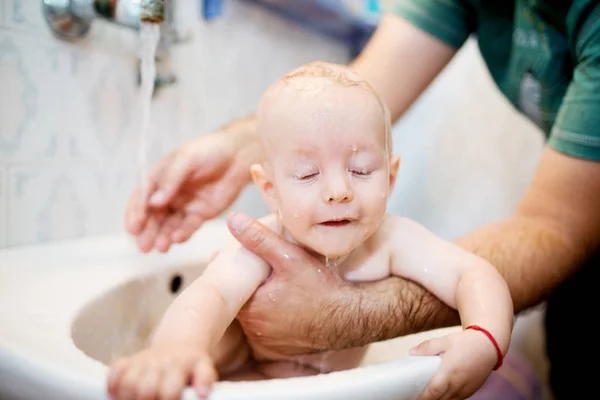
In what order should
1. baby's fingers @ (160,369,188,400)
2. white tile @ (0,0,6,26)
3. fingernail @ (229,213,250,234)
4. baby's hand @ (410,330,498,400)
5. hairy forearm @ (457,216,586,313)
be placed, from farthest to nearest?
white tile @ (0,0,6,26)
hairy forearm @ (457,216,586,313)
fingernail @ (229,213,250,234)
baby's hand @ (410,330,498,400)
baby's fingers @ (160,369,188,400)

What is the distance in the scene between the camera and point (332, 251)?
62cm

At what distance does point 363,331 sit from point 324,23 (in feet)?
3.83

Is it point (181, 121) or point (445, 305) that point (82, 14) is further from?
point (445, 305)

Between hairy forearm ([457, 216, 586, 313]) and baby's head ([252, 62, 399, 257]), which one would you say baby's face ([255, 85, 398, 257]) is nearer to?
baby's head ([252, 62, 399, 257])

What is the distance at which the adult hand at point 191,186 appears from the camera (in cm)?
91

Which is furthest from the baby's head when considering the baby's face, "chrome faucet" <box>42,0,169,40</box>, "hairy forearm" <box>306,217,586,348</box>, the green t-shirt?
"chrome faucet" <box>42,0,169,40</box>

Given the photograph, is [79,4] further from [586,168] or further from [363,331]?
[586,168]

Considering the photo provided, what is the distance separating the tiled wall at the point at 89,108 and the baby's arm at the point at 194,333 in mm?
468

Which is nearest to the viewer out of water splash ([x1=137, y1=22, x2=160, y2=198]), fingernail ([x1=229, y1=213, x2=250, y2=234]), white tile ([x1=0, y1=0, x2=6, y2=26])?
fingernail ([x1=229, y1=213, x2=250, y2=234])

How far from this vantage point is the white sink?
440 millimetres

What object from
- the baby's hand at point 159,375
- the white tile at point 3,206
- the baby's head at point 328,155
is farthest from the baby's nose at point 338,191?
the white tile at point 3,206

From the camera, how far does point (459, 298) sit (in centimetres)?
65

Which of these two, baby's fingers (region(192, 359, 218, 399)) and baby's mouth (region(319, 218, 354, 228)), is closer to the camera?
baby's fingers (region(192, 359, 218, 399))

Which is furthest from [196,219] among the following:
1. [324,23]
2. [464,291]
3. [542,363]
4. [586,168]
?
[542,363]
